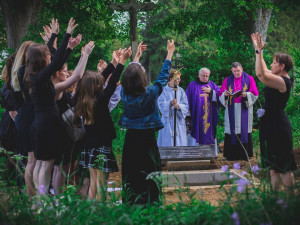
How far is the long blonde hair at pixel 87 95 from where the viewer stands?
12.7 feet

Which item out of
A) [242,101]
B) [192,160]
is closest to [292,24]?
[242,101]

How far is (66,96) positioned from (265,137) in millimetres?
2668

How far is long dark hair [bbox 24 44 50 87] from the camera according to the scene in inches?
143

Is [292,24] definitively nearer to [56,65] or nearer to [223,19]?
[223,19]

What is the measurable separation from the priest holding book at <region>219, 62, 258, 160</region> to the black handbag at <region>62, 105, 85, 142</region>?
14.5 feet

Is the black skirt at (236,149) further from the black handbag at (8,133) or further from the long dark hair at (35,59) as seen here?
the long dark hair at (35,59)

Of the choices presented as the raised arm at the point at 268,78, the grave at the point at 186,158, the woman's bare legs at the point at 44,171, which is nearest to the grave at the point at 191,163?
the grave at the point at 186,158

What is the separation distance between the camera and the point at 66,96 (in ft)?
15.4

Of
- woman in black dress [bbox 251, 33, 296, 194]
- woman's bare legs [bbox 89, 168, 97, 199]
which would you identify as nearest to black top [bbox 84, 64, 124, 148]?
woman's bare legs [bbox 89, 168, 97, 199]

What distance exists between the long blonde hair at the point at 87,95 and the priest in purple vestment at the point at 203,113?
4778 mm

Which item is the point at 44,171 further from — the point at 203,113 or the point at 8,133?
the point at 203,113

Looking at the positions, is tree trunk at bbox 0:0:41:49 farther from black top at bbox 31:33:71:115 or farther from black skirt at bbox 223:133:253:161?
black top at bbox 31:33:71:115

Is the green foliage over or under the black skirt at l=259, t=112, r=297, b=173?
under

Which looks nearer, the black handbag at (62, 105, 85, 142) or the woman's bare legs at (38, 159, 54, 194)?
the woman's bare legs at (38, 159, 54, 194)
